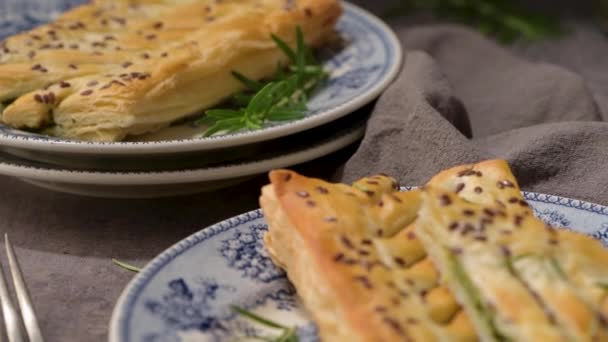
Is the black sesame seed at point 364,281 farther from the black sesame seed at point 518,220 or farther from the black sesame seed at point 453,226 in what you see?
the black sesame seed at point 518,220

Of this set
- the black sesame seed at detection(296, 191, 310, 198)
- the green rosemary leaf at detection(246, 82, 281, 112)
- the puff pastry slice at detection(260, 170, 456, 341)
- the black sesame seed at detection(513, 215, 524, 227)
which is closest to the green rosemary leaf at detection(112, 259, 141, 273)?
the puff pastry slice at detection(260, 170, 456, 341)

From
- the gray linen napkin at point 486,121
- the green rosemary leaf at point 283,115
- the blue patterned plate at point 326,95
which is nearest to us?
the blue patterned plate at point 326,95

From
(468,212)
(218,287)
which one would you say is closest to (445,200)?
(468,212)

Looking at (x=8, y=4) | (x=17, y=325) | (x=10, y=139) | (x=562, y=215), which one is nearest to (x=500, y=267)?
(x=562, y=215)

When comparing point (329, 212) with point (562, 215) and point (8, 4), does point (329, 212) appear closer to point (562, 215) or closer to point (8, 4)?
point (562, 215)

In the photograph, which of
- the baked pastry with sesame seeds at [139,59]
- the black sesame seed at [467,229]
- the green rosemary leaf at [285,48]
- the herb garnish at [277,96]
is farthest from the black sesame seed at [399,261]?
the green rosemary leaf at [285,48]

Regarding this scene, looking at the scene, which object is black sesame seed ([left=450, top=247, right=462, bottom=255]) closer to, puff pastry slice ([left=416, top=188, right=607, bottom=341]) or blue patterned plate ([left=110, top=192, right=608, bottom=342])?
puff pastry slice ([left=416, top=188, right=607, bottom=341])

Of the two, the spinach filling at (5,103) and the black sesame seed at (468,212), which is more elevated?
the spinach filling at (5,103)
